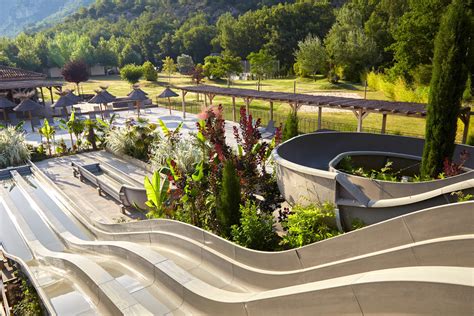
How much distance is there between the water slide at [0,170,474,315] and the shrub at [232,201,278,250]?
0.27 m

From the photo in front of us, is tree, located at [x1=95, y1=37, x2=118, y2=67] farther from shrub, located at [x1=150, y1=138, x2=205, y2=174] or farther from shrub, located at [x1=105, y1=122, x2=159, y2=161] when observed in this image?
shrub, located at [x1=150, y1=138, x2=205, y2=174]

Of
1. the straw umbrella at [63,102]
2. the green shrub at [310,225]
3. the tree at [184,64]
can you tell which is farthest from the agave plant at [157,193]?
the tree at [184,64]

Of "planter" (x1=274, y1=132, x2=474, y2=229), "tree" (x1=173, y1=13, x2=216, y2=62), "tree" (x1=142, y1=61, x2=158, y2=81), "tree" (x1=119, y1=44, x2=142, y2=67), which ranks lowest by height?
"planter" (x1=274, y1=132, x2=474, y2=229)

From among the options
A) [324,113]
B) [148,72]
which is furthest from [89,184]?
[148,72]

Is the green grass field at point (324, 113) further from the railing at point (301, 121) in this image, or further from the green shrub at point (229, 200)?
the green shrub at point (229, 200)

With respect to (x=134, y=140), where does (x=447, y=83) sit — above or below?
above

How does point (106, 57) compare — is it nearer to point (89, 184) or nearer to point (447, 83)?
point (89, 184)

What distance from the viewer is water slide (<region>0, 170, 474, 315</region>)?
335cm

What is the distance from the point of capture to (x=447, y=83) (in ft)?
23.5

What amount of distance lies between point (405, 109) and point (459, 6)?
7534 mm

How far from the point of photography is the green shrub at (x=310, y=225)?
5863 millimetres

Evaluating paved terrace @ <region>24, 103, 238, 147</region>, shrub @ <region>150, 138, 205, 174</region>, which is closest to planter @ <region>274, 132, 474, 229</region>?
shrub @ <region>150, 138, 205, 174</region>

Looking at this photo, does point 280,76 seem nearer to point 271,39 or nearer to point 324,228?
point 271,39

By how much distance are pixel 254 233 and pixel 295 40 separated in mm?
54587
